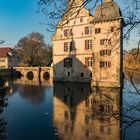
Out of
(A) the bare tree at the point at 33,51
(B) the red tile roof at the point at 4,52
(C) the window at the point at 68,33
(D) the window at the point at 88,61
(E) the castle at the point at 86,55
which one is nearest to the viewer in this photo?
(E) the castle at the point at 86,55

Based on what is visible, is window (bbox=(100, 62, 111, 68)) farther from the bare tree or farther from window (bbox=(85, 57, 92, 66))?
the bare tree

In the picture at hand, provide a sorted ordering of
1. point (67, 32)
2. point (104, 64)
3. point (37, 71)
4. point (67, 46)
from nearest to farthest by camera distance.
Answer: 1. point (104, 64)
2. point (67, 32)
3. point (67, 46)
4. point (37, 71)

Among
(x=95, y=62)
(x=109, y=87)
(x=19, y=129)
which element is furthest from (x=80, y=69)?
(x=19, y=129)

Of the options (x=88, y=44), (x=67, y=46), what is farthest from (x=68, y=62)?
(x=88, y=44)

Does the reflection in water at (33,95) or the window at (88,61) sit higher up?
the window at (88,61)

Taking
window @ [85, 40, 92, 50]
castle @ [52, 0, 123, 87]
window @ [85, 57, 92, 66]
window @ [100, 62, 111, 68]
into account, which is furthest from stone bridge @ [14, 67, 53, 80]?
window @ [100, 62, 111, 68]

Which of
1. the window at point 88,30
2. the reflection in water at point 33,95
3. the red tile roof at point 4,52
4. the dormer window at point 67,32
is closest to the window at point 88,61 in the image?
the window at point 88,30

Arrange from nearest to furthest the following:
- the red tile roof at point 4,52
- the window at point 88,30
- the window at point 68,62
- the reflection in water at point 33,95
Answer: the reflection in water at point 33,95 → the window at point 88,30 → the window at point 68,62 → the red tile roof at point 4,52

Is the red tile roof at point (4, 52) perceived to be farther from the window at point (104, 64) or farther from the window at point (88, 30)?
the window at point (104, 64)

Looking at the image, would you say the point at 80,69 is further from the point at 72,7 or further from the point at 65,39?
the point at 72,7

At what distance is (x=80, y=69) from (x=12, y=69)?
105ft

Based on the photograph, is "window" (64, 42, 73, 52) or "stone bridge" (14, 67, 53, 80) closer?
"window" (64, 42, 73, 52)

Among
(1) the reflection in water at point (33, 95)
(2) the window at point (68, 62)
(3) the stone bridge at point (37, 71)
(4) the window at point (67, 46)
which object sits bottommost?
(1) the reflection in water at point (33, 95)

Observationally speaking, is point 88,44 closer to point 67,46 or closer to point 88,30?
point 88,30
